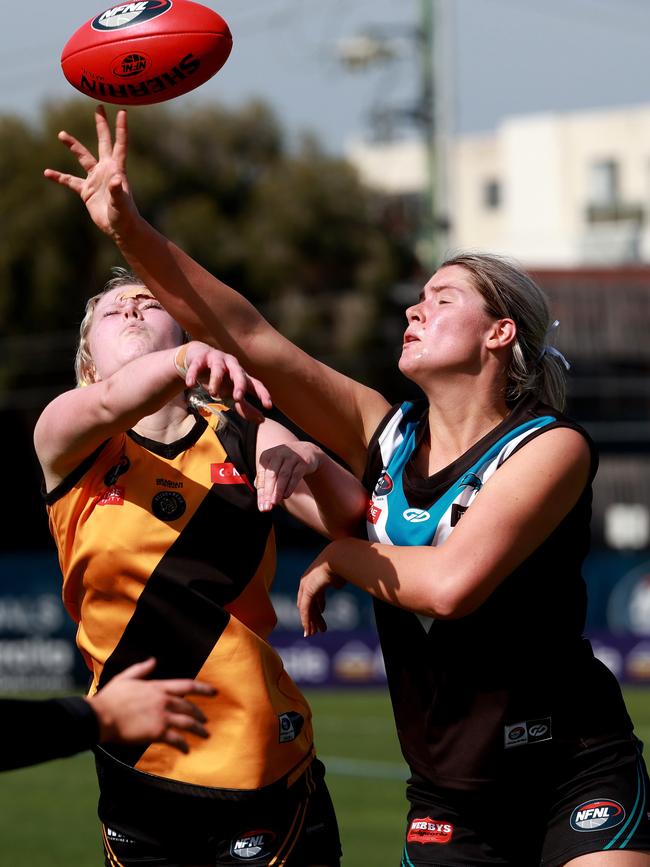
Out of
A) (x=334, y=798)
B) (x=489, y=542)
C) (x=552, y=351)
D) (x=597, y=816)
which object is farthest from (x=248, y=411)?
(x=334, y=798)

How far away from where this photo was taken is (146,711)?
113 inches

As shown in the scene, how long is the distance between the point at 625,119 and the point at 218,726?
50531 millimetres

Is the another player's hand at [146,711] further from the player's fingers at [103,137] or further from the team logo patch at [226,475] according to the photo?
the player's fingers at [103,137]

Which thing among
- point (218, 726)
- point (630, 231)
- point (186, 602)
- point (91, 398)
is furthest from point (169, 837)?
point (630, 231)

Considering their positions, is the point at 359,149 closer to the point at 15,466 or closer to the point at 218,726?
the point at 15,466

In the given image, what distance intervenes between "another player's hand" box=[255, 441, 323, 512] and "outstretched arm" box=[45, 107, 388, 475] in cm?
37

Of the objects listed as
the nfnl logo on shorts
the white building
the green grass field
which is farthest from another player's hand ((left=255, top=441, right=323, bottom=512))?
the white building

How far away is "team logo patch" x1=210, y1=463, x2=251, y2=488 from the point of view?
12.6 feet

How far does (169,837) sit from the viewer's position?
3.68 m

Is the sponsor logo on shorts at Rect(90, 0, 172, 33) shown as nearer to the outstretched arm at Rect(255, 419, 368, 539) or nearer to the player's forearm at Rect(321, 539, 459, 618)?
the outstretched arm at Rect(255, 419, 368, 539)

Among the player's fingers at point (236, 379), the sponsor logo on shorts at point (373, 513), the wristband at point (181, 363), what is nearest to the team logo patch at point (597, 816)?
the sponsor logo on shorts at point (373, 513)

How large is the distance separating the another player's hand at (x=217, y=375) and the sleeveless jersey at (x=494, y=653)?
622mm

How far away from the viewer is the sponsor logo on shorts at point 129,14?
4113mm

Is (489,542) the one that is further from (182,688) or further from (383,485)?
(182,688)
